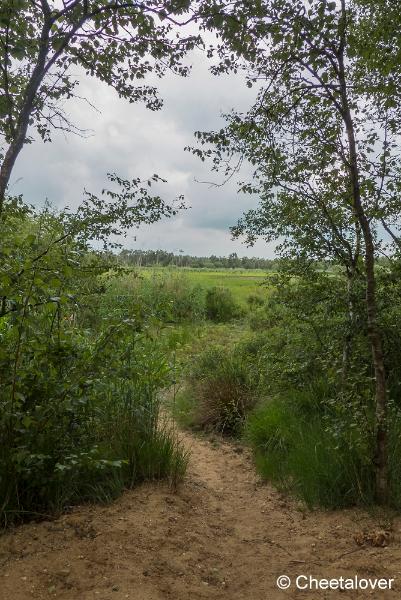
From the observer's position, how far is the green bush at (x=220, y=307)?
17031 millimetres

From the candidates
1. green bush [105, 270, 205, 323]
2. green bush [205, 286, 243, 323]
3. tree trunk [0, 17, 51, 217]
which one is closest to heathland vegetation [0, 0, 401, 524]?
tree trunk [0, 17, 51, 217]

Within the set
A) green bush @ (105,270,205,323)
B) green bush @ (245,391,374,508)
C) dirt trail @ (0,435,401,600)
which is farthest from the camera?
green bush @ (105,270,205,323)

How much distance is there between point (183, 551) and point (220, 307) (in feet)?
46.2

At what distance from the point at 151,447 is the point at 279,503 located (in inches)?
47.8

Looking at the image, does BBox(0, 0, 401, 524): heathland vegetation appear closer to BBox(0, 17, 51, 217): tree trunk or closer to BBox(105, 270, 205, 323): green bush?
BBox(0, 17, 51, 217): tree trunk

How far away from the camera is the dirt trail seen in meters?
2.79

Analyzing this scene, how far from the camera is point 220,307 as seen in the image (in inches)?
679

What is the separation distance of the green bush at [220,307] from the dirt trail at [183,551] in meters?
12.8

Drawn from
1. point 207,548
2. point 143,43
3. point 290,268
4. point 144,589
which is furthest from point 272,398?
point 143,43

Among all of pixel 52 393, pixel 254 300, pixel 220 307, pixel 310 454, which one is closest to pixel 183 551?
pixel 52 393

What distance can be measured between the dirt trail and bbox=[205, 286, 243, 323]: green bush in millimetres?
12833

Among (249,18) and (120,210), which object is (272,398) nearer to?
(120,210)

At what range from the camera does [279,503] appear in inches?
167

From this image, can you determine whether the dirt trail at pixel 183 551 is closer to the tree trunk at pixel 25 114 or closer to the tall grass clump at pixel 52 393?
the tall grass clump at pixel 52 393
